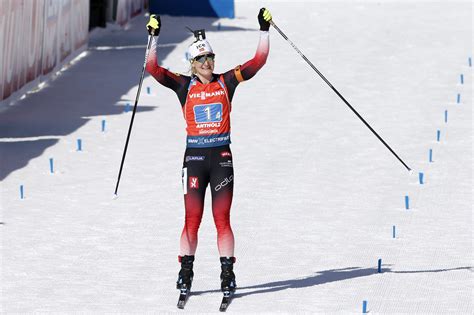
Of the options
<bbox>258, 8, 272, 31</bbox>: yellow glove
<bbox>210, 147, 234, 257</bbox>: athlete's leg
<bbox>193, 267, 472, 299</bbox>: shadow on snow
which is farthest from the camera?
<bbox>193, 267, 472, 299</bbox>: shadow on snow

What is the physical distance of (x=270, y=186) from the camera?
17.1m

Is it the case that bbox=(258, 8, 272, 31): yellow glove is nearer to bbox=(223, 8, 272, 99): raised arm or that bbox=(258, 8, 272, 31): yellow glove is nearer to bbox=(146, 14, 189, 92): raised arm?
bbox=(223, 8, 272, 99): raised arm

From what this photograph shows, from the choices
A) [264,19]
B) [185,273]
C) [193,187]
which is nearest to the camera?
[193,187]

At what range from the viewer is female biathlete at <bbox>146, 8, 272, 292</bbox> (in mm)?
12047

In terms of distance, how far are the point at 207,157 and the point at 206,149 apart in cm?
6

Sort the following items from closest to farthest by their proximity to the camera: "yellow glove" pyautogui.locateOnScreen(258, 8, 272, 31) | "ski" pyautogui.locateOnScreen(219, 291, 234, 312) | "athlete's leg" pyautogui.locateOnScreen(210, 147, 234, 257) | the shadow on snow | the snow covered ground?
"ski" pyautogui.locateOnScreen(219, 291, 234, 312) < "athlete's leg" pyautogui.locateOnScreen(210, 147, 234, 257) < "yellow glove" pyautogui.locateOnScreen(258, 8, 272, 31) < the shadow on snow < the snow covered ground

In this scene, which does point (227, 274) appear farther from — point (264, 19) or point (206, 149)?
point (264, 19)

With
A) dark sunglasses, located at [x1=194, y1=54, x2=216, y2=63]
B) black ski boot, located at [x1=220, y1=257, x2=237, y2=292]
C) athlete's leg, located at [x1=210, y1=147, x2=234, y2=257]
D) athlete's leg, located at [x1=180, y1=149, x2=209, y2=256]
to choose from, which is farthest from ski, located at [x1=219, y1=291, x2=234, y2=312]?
dark sunglasses, located at [x1=194, y1=54, x2=216, y2=63]

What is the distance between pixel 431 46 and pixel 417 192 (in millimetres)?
11556

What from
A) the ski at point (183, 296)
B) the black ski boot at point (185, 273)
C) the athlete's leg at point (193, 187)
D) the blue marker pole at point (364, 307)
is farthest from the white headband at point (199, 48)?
the blue marker pole at point (364, 307)

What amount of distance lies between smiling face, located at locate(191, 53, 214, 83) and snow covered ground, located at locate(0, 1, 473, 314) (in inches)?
69.5

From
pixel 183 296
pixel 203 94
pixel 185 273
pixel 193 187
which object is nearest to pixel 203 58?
pixel 203 94

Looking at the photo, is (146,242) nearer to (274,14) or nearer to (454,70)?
(454,70)

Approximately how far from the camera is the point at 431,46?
92.1 feet
